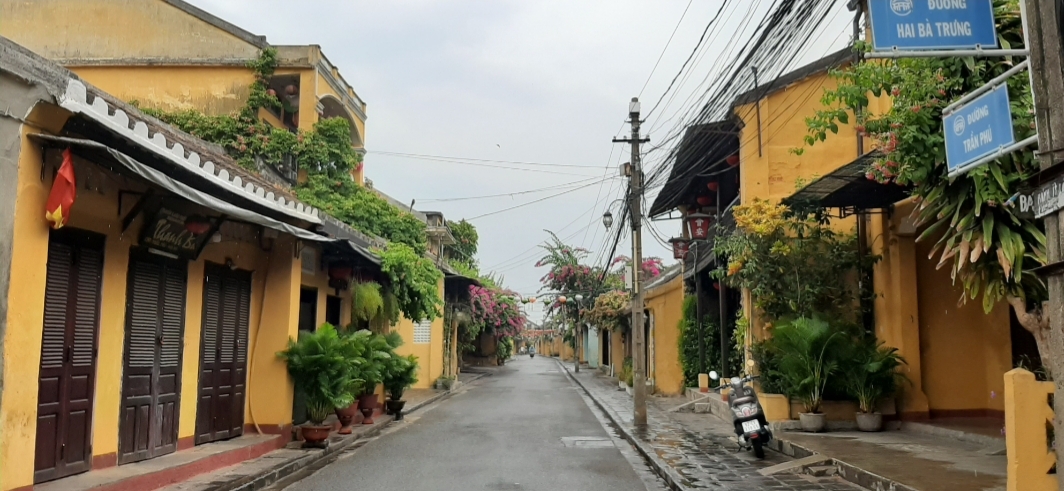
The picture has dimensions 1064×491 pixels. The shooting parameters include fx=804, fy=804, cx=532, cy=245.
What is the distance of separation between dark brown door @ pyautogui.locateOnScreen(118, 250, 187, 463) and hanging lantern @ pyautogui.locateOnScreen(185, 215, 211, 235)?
50cm

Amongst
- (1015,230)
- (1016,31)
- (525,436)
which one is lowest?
(525,436)

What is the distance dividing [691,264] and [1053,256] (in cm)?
1705

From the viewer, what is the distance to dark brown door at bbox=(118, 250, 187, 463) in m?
8.74

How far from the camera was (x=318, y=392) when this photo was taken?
39.2ft

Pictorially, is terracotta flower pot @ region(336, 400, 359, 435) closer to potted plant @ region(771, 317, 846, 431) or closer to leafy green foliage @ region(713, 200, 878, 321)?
leafy green foliage @ region(713, 200, 878, 321)

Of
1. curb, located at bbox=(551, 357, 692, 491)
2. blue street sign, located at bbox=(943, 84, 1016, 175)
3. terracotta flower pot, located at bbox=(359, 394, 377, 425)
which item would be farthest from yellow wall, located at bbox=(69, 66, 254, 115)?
blue street sign, located at bbox=(943, 84, 1016, 175)

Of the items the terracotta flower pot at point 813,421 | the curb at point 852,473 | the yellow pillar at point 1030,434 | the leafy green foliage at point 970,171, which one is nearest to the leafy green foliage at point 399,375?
A: the curb at point 852,473

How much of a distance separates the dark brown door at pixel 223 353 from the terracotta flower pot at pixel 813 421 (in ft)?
28.4

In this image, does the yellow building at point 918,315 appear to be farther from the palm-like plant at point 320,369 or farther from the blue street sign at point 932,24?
the palm-like plant at point 320,369

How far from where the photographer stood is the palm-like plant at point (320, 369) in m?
11.8

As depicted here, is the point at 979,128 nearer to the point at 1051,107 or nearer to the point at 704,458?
the point at 1051,107

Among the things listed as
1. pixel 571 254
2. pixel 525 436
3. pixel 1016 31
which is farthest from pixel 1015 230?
pixel 571 254

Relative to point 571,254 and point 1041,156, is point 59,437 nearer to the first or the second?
point 1041,156

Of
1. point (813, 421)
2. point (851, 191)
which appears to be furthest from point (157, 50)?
point (813, 421)
